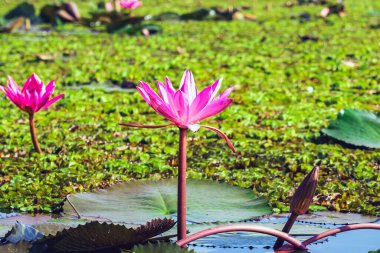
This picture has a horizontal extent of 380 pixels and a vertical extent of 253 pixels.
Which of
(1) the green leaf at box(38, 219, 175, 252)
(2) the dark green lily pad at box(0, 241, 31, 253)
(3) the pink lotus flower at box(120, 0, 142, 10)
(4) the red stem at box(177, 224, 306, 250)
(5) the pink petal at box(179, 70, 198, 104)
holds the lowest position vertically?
(2) the dark green lily pad at box(0, 241, 31, 253)

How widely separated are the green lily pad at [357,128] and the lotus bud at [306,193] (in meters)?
1.00

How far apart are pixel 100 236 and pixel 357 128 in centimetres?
124

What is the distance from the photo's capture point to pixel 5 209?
1.78 metres

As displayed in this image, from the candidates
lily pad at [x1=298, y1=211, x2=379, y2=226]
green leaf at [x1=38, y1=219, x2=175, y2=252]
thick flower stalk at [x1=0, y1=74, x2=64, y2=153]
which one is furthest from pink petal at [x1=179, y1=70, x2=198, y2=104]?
thick flower stalk at [x1=0, y1=74, x2=64, y2=153]

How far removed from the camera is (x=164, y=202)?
1.64 metres

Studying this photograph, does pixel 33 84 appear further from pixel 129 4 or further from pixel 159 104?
pixel 129 4

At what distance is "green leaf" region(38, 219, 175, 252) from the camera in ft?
4.09

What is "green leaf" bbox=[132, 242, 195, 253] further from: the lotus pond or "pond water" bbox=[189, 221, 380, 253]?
"pond water" bbox=[189, 221, 380, 253]

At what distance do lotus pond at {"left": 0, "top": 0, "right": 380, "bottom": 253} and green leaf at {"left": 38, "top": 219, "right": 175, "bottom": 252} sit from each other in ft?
0.09

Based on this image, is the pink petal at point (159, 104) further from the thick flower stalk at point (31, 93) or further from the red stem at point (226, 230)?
the thick flower stalk at point (31, 93)

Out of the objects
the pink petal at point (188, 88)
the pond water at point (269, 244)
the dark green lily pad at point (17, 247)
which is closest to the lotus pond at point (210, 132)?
the pond water at point (269, 244)

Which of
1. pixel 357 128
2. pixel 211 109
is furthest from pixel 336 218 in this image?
pixel 357 128

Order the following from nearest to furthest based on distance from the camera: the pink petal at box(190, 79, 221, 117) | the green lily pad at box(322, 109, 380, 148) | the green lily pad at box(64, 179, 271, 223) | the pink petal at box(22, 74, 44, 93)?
the pink petal at box(190, 79, 221, 117)
the green lily pad at box(64, 179, 271, 223)
the pink petal at box(22, 74, 44, 93)
the green lily pad at box(322, 109, 380, 148)

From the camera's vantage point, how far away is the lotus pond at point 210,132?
1.65 metres
